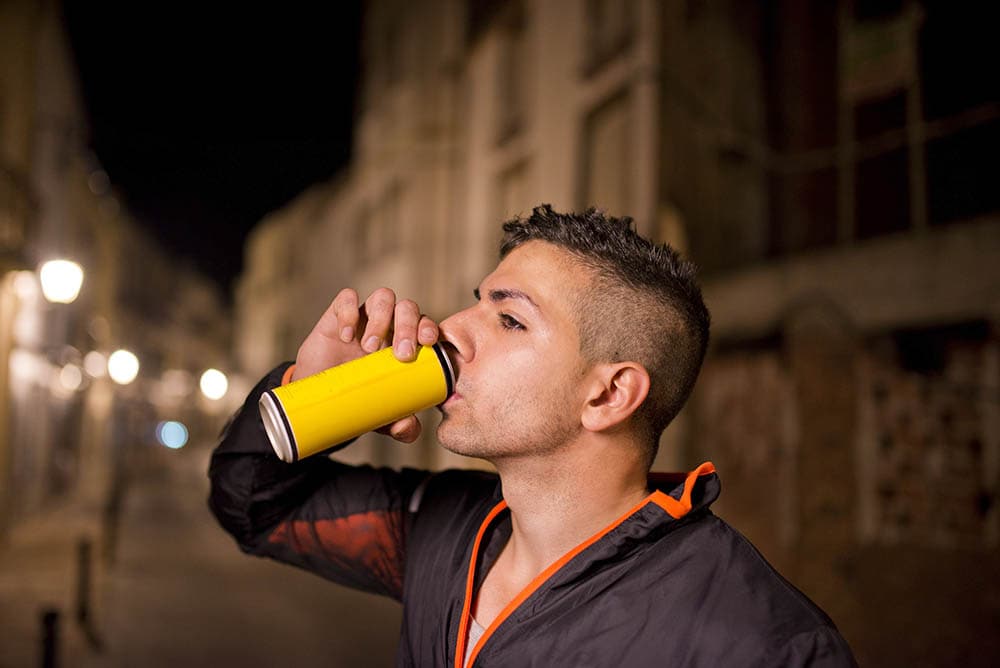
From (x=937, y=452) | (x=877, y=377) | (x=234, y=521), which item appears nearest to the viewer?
(x=234, y=521)

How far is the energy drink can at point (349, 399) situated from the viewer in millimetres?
1696

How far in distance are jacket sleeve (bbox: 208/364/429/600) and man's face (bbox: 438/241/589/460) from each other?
56cm

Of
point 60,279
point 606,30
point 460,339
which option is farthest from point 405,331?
point 606,30

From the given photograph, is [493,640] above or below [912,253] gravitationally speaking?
below

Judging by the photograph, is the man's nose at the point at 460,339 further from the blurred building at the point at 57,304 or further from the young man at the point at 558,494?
the blurred building at the point at 57,304

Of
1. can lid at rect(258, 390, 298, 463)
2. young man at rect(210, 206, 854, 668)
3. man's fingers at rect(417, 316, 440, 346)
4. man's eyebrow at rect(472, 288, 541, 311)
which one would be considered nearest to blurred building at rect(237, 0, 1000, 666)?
young man at rect(210, 206, 854, 668)

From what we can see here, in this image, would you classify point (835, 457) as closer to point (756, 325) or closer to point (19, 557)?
point (756, 325)

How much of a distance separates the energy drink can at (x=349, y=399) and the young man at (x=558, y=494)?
0.06 m

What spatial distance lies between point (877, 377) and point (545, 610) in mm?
5712

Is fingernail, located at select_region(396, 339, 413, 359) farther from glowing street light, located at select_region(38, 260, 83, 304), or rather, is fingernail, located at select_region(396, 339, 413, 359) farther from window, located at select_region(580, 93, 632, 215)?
glowing street light, located at select_region(38, 260, 83, 304)

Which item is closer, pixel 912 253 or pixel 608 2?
pixel 912 253

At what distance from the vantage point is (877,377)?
20.9ft

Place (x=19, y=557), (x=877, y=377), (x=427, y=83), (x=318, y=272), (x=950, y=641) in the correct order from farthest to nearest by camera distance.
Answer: (x=318, y=272)
(x=427, y=83)
(x=19, y=557)
(x=877, y=377)
(x=950, y=641)

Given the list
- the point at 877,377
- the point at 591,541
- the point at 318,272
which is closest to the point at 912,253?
the point at 877,377
